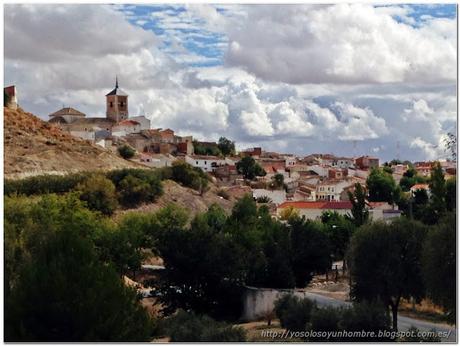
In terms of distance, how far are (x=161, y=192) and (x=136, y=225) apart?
1112cm

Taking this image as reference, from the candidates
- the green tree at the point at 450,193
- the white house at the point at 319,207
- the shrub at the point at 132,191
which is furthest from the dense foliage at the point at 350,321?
the white house at the point at 319,207

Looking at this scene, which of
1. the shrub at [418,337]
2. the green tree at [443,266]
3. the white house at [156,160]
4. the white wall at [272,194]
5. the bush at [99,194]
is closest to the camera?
the shrub at [418,337]

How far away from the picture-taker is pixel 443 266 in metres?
12.7

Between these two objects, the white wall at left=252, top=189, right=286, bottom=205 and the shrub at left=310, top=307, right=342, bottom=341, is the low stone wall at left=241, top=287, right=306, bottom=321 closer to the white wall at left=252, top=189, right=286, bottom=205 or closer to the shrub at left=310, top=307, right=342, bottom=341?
the shrub at left=310, top=307, right=342, bottom=341

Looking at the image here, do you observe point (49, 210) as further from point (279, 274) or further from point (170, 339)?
point (170, 339)

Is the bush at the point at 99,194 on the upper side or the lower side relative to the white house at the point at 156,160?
lower

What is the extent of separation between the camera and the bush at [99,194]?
110 ft

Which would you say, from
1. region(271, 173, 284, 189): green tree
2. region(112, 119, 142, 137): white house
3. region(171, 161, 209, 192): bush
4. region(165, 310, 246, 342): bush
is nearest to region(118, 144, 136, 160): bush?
region(271, 173, 284, 189): green tree

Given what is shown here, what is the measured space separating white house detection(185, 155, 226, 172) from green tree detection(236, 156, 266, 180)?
1.99 meters

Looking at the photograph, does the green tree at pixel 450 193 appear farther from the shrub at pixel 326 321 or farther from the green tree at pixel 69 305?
the green tree at pixel 69 305

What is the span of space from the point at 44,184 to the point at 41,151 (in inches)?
133

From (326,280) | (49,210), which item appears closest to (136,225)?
(49,210)

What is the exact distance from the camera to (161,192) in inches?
1470

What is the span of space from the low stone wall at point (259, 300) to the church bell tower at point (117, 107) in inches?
1760
